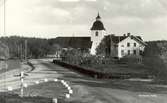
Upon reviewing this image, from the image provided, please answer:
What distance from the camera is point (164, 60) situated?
44.9 meters

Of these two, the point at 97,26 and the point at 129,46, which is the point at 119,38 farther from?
A: the point at 97,26

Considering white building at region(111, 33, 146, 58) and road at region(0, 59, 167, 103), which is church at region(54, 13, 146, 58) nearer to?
white building at region(111, 33, 146, 58)

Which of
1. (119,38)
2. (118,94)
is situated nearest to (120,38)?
(119,38)

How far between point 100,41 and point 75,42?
1608cm

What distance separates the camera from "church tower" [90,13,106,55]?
13862cm

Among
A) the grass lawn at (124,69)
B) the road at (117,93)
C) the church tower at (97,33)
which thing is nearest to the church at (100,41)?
the church tower at (97,33)

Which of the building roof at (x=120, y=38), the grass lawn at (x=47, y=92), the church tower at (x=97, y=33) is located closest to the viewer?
the grass lawn at (x=47, y=92)

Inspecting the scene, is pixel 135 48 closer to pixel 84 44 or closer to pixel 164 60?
pixel 84 44

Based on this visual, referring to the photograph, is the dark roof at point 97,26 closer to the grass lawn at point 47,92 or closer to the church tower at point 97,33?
the church tower at point 97,33

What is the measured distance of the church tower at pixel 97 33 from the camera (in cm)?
13862

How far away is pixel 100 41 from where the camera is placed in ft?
454

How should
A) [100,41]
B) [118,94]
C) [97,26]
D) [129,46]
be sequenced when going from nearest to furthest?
[118,94]
[129,46]
[100,41]
[97,26]

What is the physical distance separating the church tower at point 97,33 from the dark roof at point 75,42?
2902 millimetres

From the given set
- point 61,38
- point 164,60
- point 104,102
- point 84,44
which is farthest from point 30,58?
point 104,102
